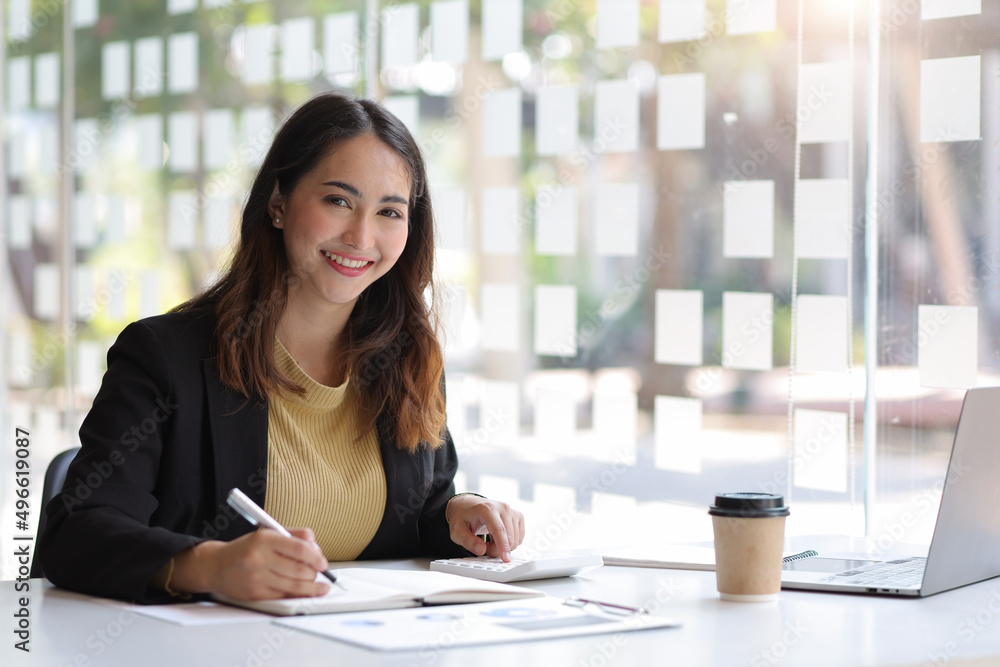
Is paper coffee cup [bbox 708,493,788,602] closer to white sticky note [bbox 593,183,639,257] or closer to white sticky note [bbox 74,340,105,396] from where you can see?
white sticky note [bbox 593,183,639,257]

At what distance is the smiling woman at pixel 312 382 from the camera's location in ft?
5.41

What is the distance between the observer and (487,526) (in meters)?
1.76

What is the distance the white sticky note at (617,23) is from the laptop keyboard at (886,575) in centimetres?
163

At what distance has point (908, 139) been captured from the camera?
2387mm

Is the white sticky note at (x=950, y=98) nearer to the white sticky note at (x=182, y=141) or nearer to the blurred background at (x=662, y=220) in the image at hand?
the blurred background at (x=662, y=220)

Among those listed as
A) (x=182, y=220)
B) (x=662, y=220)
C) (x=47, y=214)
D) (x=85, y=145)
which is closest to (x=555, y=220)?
(x=662, y=220)

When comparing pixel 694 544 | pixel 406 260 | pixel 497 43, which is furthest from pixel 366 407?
pixel 497 43

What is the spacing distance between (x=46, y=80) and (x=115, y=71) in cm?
34

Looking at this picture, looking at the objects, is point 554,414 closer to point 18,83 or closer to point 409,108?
point 409,108

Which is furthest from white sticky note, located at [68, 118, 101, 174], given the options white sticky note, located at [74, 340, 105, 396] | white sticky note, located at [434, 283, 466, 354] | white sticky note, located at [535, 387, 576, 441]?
white sticky note, located at [535, 387, 576, 441]

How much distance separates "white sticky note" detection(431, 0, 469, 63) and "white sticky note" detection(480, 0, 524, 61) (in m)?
0.07

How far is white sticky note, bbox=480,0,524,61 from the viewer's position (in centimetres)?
309

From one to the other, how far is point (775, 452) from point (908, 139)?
792 mm

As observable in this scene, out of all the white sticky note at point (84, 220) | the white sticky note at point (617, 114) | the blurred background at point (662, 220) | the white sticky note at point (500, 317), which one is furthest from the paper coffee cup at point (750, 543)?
the white sticky note at point (84, 220)
